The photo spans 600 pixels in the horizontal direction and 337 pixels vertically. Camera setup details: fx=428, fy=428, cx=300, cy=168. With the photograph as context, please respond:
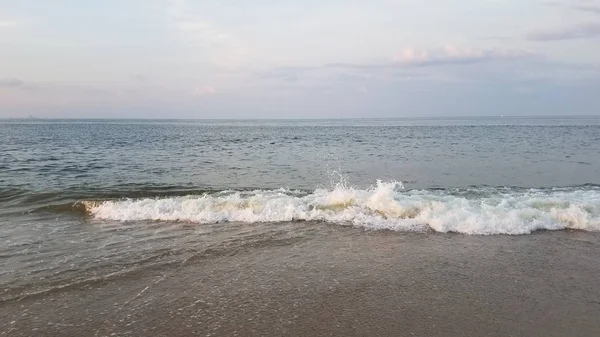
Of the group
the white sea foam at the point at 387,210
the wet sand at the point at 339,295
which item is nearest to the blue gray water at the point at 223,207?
the white sea foam at the point at 387,210

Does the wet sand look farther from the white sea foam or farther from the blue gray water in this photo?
the white sea foam

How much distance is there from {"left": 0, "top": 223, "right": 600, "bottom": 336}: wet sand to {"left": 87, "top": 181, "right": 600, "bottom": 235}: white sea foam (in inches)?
67.0

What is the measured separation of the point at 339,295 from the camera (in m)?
6.80

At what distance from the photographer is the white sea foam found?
1115cm

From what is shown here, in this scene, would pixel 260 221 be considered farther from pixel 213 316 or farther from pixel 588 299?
pixel 588 299

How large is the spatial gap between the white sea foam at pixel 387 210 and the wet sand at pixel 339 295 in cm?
170

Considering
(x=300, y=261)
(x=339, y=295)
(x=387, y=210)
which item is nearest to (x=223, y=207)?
(x=387, y=210)

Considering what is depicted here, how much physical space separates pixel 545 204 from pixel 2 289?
13586mm

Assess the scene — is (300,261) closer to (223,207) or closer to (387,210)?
(387,210)

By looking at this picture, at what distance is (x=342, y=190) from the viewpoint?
13711 mm

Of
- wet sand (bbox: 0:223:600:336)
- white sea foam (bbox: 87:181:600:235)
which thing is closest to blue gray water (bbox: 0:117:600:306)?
white sea foam (bbox: 87:181:600:235)

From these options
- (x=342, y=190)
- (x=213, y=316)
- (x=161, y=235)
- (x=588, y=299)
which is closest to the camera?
(x=213, y=316)

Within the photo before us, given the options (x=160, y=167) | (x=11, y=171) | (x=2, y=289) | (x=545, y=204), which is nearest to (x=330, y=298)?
(x=2, y=289)

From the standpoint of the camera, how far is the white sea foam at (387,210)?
1115 centimetres
